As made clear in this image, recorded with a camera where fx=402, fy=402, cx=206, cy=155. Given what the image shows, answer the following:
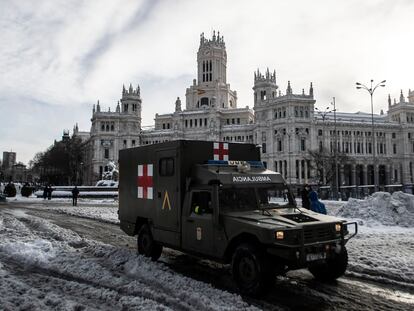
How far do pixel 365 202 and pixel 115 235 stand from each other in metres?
12.9

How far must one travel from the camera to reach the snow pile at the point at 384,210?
18656 mm

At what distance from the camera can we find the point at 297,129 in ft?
313

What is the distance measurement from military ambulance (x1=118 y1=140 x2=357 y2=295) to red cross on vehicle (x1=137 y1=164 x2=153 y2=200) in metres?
0.02

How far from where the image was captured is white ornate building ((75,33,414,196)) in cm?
9525

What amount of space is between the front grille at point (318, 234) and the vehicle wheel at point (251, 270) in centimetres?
82

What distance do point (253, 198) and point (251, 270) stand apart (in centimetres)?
163

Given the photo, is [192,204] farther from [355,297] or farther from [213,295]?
[355,297]

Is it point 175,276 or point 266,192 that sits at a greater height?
point 266,192

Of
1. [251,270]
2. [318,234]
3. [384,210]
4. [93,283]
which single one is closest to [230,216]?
[251,270]

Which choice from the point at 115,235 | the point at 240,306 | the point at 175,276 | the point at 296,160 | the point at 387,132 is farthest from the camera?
the point at 387,132

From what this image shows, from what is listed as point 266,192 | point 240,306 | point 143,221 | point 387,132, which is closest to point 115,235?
point 143,221

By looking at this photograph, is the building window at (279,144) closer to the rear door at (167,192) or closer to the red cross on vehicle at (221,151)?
the red cross on vehicle at (221,151)

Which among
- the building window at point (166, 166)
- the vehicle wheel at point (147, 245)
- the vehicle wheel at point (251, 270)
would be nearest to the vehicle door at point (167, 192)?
the building window at point (166, 166)

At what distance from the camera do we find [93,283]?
7887 mm
